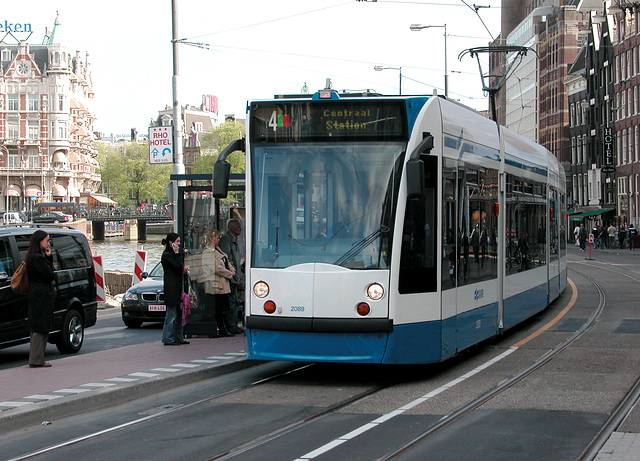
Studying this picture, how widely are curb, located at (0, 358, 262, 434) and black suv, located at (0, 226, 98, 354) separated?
11.4 feet

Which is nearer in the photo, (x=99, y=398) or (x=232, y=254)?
(x=99, y=398)

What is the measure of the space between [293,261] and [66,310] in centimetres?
587

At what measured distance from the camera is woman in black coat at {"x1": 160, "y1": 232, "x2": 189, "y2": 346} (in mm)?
13641

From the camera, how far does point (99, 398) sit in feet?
31.5

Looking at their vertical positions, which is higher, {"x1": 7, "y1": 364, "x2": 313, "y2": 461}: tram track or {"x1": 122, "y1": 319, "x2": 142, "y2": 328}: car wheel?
{"x1": 7, "y1": 364, "x2": 313, "y2": 461}: tram track

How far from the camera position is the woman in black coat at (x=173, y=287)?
1364 centimetres

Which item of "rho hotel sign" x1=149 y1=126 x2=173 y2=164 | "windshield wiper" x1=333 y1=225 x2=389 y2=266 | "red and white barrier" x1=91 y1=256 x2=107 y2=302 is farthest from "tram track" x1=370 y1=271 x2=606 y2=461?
"red and white barrier" x1=91 y1=256 x2=107 y2=302

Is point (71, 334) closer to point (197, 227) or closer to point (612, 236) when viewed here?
point (197, 227)

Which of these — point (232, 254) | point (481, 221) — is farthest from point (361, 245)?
point (232, 254)

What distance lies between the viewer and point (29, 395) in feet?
32.0

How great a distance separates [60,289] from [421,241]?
6.68 meters

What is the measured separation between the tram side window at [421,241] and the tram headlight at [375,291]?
0.73 feet

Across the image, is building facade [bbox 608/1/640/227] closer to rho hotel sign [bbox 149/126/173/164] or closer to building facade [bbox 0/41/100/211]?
rho hotel sign [bbox 149/126/173/164]

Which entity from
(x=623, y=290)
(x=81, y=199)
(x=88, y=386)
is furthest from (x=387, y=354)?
(x=81, y=199)
